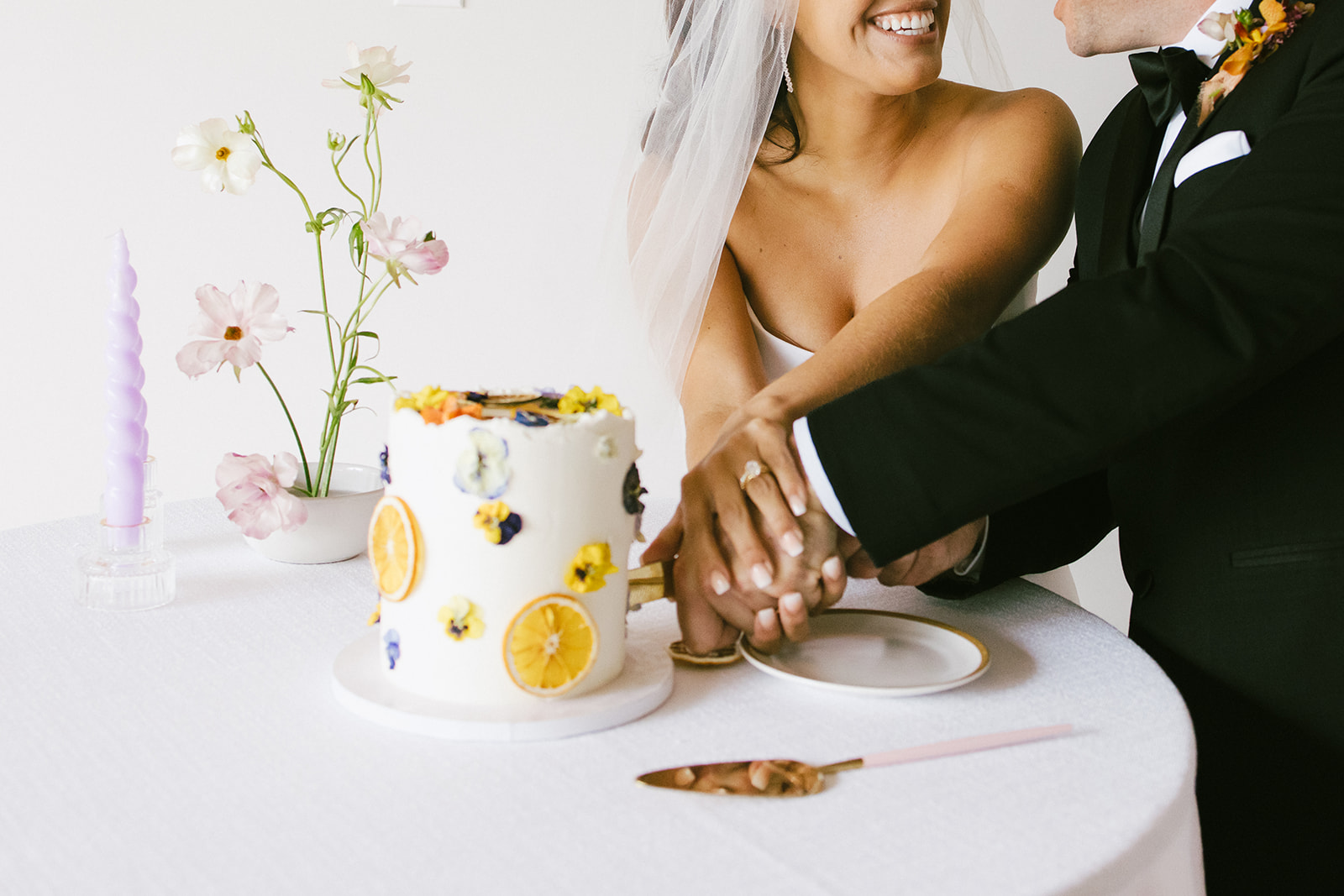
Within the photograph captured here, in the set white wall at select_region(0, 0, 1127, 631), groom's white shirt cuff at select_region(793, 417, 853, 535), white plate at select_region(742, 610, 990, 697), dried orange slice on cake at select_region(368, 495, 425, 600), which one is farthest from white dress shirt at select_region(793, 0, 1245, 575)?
white wall at select_region(0, 0, 1127, 631)

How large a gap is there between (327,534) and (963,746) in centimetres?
67

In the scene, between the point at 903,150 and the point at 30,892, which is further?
the point at 903,150

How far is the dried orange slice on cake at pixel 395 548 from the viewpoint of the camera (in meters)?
0.74

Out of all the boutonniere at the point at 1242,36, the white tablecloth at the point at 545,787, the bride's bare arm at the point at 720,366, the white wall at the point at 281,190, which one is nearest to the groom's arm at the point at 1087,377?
the white tablecloth at the point at 545,787

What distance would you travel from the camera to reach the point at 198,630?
936mm

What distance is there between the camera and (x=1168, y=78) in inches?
48.3

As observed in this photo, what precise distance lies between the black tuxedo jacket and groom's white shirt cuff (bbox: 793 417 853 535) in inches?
0.4

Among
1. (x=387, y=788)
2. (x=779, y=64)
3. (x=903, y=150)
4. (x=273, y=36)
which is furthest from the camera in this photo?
Result: (x=273, y=36)

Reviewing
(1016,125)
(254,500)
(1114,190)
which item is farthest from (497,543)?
(1016,125)

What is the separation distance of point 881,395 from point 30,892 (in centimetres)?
64

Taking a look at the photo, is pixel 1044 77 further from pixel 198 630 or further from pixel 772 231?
pixel 198 630

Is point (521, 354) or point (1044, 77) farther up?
point (1044, 77)

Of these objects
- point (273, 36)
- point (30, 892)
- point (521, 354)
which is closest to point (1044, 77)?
point (521, 354)

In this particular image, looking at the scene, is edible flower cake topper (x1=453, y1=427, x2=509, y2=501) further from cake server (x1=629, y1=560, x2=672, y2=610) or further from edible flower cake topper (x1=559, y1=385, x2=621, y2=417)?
cake server (x1=629, y1=560, x2=672, y2=610)
